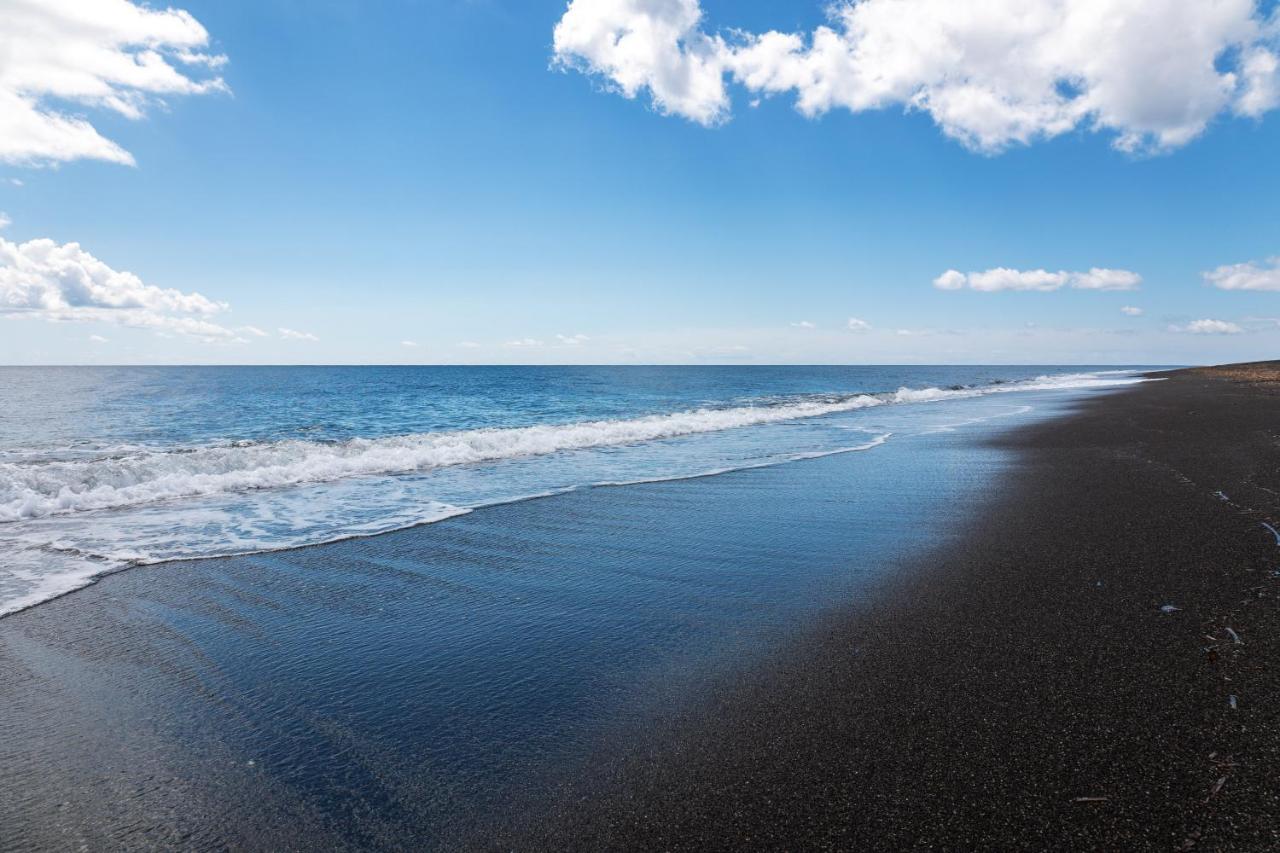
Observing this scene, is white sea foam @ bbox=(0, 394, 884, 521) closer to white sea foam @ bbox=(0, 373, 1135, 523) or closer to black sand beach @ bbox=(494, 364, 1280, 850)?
white sea foam @ bbox=(0, 373, 1135, 523)

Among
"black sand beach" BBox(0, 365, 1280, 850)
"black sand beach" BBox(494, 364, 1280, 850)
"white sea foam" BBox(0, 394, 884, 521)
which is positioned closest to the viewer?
"black sand beach" BBox(494, 364, 1280, 850)

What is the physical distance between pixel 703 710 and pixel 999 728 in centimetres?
179

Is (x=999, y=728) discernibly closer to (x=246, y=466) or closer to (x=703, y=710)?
(x=703, y=710)

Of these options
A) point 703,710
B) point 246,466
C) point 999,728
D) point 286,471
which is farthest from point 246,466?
point 999,728

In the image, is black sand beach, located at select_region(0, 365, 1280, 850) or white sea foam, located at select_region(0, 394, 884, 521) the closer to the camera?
black sand beach, located at select_region(0, 365, 1280, 850)

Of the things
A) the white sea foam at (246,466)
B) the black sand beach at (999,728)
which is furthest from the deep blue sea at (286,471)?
the black sand beach at (999,728)

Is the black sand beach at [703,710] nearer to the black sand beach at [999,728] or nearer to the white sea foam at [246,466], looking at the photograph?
the black sand beach at [999,728]

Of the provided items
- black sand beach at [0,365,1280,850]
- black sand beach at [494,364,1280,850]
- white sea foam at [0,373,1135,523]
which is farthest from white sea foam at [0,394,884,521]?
black sand beach at [494,364,1280,850]

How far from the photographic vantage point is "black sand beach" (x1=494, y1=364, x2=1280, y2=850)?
2.90 m

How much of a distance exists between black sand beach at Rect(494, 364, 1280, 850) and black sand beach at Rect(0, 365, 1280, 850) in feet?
0.06

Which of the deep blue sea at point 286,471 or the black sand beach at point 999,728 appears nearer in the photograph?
the black sand beach at point 999,728

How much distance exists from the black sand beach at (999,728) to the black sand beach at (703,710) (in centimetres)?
2

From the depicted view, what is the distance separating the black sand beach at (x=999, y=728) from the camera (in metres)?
2.90

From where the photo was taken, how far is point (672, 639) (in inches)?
205
